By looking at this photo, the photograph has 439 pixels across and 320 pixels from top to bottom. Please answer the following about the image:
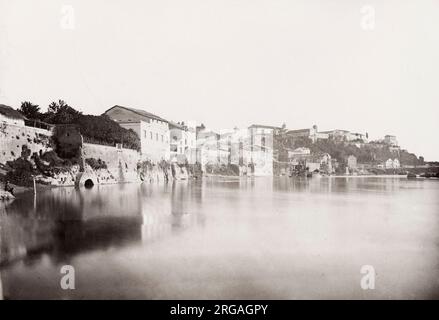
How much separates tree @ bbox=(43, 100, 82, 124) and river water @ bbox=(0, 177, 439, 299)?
2.74m

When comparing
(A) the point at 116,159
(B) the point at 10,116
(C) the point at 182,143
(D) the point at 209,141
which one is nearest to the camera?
(B) the point at 10,116

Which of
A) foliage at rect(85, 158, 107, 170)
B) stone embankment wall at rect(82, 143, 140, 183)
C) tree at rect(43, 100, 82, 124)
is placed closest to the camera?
tree at rect(43, 100, 82, 124)

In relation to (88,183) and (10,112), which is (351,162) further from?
(10,112)

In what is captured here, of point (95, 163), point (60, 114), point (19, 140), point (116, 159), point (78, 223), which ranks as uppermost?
point (60, 114)

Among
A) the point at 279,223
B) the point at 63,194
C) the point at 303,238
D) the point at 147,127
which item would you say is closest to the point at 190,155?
the point at 147,127

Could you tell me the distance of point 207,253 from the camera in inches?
162

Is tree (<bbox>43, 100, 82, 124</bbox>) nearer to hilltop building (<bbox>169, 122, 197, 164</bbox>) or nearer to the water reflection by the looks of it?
the water reflection

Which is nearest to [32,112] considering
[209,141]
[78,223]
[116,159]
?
[78,223]

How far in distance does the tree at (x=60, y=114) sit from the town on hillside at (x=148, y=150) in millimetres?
27

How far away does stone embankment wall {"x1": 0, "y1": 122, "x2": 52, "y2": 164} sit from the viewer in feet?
25.8

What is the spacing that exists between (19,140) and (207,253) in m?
6.66

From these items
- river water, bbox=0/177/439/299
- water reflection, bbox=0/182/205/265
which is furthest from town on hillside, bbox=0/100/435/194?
river water, bbox=0/177/439/299

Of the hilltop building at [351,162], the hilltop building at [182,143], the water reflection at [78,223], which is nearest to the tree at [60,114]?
the water reflection at [78,223]

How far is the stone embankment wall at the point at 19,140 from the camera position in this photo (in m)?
7.86
